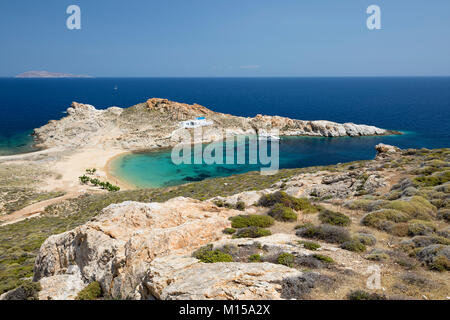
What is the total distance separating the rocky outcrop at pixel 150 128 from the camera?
61594mm

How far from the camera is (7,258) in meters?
15.9

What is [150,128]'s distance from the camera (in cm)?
6644

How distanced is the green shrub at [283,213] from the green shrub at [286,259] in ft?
13.8

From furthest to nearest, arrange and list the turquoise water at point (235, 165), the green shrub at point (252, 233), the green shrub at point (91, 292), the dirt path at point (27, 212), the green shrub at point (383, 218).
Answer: the turquoise water at point (235, 165) → the dirt path at point (27, 212) → the green shrub at point (383, 218) → the green shrub at point (252, 233) → the green shrub at point (91, 292)

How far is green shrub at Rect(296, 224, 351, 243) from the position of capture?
9586 mm

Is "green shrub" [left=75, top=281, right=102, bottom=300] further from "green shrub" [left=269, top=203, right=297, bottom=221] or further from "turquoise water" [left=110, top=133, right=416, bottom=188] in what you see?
"turquoise water" [left=110, top=133, right=416, bottom=188]

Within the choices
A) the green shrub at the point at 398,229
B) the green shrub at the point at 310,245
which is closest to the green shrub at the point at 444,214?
the green shrub at the point at 398,229

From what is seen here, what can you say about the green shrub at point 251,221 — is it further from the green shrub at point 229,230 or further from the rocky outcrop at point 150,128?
the rocky outcrop at point 150,128

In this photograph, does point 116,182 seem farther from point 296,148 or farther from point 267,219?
point 296,148

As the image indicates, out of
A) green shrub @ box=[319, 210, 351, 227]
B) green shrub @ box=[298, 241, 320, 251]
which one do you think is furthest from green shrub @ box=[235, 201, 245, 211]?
green shrub @ box=[298, 241, 320, 251]

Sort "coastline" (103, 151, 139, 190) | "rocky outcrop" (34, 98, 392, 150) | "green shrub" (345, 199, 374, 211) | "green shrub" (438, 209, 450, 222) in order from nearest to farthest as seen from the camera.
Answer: "green shrub" (438, 209, 450, 222) → "green shrub" (345, 199, 374, 211) → "coastline" (103, 151, 139, 190) → "rocky outcrop" (34, 98, 392, 150)

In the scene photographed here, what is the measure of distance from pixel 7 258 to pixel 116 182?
2453cm

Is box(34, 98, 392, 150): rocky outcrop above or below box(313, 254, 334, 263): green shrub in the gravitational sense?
above

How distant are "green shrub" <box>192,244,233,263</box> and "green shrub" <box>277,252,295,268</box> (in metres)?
1.50
